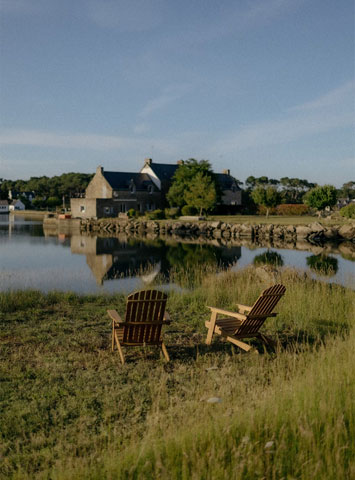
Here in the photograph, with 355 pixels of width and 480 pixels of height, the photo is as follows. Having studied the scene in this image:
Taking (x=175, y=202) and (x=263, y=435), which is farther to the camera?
(x=175, y=202)

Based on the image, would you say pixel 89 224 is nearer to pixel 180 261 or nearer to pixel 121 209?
pixel 121 209

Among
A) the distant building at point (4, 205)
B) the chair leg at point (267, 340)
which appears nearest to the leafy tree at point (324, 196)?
the chair leg at point (267, 340)

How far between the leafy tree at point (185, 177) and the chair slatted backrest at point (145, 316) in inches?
1744

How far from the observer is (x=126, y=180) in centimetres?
5253

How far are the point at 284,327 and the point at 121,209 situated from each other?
148ft

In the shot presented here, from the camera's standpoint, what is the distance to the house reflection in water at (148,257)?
1803 cm

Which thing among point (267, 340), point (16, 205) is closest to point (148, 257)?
point (267, 340)

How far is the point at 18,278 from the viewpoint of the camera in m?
14.4

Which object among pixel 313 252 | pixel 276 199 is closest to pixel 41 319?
pixel 313 252

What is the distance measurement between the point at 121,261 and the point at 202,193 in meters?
26.5

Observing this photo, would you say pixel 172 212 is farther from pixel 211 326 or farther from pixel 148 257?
pixel 211 326

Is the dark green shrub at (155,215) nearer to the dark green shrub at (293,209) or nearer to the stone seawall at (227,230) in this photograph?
the stone seawall at (227,230)

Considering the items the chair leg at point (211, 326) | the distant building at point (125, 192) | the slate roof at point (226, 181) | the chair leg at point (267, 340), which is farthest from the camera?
the slate roof at point (226, 181)

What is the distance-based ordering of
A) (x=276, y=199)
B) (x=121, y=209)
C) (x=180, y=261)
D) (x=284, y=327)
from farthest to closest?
(x=121, y=209), (x=276, y=199), (x=180, y=261), (x=284, y=327)
